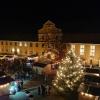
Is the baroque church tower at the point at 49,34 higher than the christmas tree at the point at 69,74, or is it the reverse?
the baroque church tower at the point at 49,34

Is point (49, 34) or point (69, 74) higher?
point (49, 34)

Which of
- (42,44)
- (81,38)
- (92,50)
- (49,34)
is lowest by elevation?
(92,50)

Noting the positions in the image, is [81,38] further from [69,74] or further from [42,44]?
[69,74]

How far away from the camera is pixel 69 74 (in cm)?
2914

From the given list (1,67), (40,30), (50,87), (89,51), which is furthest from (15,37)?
(50,87)

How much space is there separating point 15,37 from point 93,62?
18177mm

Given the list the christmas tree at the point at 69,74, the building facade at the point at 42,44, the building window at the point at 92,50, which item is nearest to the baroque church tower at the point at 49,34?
the building facade at the point at 42,44

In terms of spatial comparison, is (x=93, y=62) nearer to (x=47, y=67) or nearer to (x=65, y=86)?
(x=47, y=67)

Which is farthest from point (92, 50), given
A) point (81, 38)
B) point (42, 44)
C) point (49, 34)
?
point (42, 44)

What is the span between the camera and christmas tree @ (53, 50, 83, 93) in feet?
95.3

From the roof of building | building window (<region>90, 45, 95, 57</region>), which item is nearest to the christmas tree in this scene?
building window (<region>90, 45, 95, 57</region>)

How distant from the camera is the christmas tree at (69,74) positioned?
95.3 ft

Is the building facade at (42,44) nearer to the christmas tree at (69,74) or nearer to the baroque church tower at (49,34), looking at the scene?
the baroque church tower at (49,34)

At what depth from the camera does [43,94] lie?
30.2 metres
